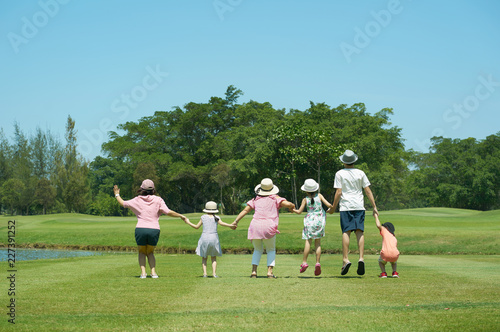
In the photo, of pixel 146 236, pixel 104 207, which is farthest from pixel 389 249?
pixel 104 207

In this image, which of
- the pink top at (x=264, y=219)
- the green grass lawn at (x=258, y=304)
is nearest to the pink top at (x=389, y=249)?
the green grass lawn at (x=258, y=304)

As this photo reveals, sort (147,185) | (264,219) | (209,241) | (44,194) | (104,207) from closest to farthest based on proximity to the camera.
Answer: (147,185)
(264,219)
(209,241)
(44,194)
(104,207)

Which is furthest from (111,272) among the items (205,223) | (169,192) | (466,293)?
(169,192)

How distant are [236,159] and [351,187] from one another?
194ft

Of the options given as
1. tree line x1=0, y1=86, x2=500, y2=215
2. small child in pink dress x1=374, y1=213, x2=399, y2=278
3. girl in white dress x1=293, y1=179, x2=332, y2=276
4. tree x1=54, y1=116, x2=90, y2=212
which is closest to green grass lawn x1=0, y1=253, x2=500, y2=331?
small child in pink dress x1=374, y1=213, x2=399, y2=278

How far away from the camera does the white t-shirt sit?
35.6 ft

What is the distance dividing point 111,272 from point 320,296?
6.17 meters

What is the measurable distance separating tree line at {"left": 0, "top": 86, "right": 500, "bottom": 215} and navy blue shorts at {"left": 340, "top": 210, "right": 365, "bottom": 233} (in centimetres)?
4688

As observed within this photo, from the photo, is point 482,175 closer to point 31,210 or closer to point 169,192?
point 169,192

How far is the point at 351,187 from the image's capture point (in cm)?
1091

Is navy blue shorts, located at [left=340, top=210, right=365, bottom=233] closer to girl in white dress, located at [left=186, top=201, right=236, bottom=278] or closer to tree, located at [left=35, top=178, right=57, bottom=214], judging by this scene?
girl in white dress, located at [left=186, top=201, right=236, bottom=278]

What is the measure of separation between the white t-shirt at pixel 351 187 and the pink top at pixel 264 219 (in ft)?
4.64

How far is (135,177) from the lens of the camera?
2943 inches

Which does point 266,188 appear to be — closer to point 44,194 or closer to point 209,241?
point 209,241
